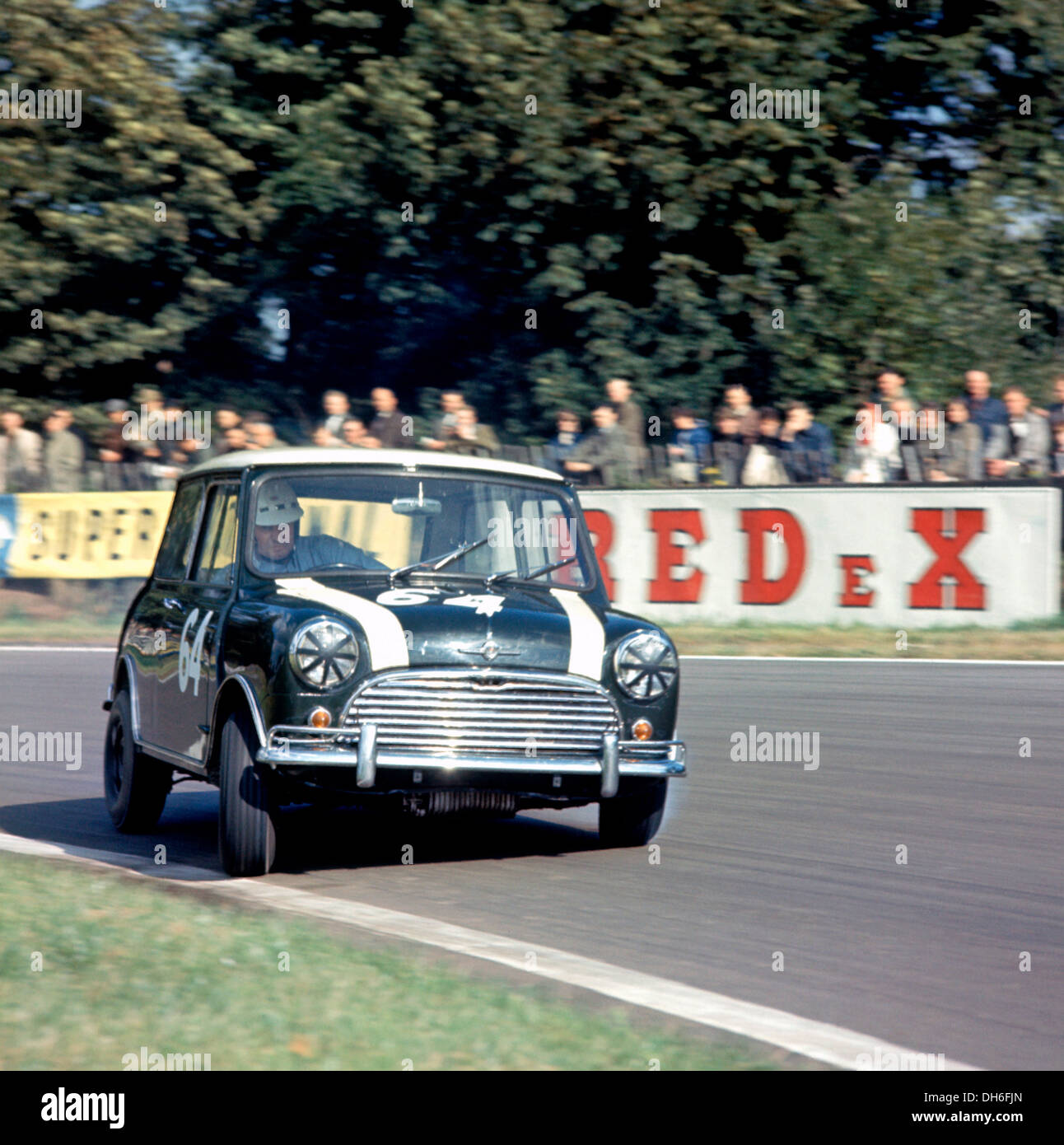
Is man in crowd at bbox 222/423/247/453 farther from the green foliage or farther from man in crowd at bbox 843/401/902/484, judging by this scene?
man in crowd at bbox 843/401/902/484

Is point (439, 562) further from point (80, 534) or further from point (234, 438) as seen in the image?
point (80, 534)

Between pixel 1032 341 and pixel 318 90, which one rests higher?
pixel 318 90

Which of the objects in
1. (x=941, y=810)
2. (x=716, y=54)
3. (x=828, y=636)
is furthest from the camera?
(x=716, y=54)

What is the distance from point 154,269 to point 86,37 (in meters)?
3.45

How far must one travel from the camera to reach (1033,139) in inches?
1007

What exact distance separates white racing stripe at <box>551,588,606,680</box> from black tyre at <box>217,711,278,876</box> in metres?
1.31

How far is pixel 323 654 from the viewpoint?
714 cm

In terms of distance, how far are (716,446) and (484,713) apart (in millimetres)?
11498

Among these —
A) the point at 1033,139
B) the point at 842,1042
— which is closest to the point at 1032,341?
the point at 1033,139

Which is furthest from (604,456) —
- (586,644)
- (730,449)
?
(586,644)

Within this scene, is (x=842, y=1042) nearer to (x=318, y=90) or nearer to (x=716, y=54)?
(x=716, y=54)

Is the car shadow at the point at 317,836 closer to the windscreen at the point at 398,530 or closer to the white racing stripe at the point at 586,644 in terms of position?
the white racing stripe at the point at 586,644

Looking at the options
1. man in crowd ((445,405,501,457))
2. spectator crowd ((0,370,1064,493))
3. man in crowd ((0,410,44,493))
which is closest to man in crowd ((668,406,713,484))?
spectator crowd ((0,370,1064,493))

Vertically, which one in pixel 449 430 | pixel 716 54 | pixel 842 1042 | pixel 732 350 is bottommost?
pixel 842 1042
